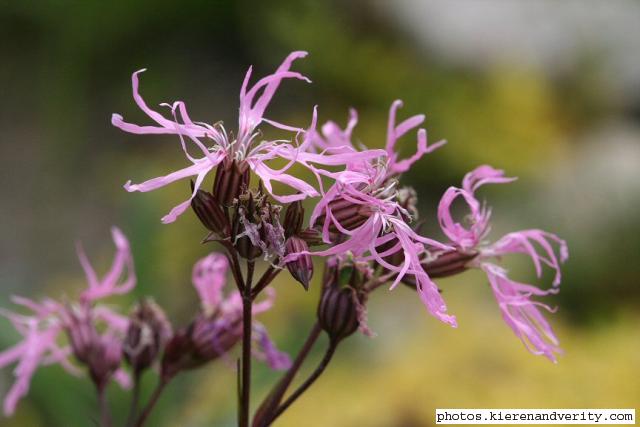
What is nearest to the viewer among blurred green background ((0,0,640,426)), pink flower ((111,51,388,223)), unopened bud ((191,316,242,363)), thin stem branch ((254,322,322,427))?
pink flower ((111,51,388,223))

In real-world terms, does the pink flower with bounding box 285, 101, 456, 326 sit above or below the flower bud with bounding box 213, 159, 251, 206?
below

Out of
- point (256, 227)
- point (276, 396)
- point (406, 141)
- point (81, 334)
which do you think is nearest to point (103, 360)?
point (81, 334)

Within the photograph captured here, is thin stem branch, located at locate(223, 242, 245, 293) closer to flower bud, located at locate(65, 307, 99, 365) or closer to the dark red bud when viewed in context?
the dark red bud

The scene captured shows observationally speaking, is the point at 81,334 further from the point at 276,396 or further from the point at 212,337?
the point at 276,396

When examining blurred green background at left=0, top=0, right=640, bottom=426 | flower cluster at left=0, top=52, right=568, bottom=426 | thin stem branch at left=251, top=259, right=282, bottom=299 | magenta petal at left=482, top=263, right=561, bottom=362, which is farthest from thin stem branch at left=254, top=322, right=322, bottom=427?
blurred green background at left=0, top=0, right=640, bottom=426

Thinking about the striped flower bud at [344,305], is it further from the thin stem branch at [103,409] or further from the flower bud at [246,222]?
the thin stem branch at [103,409]

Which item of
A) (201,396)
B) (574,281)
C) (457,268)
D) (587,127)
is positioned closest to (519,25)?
(587,127)

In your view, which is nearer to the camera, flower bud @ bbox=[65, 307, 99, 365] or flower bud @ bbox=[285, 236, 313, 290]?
flower bud @ bbox=[285, 236, 313, 290]

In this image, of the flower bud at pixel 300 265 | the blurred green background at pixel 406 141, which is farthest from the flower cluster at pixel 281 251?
the blurred green background at pixel 406 141
